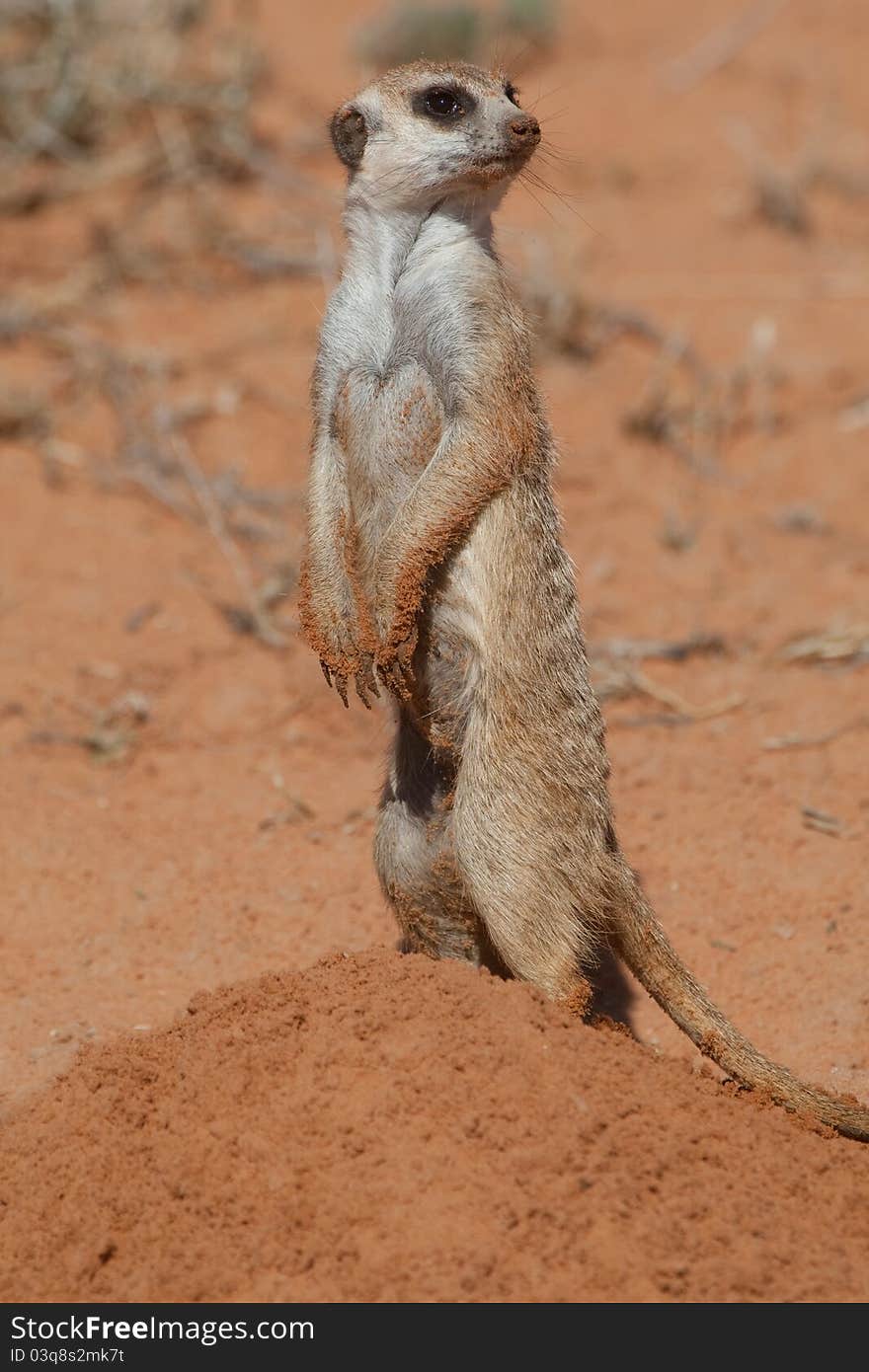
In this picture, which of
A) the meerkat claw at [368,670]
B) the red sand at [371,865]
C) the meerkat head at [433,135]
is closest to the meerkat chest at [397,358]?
the meerkat head at [433,135]

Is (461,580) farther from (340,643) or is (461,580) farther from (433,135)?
(433,135)

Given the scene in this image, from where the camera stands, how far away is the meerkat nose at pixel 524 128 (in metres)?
3.58

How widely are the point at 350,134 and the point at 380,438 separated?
0.88 metres

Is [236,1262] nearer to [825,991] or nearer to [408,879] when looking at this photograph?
[408,879]

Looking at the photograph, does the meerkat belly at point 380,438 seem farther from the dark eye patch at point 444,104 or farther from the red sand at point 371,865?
the red sand at point 371,865

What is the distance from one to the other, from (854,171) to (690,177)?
3.69ft

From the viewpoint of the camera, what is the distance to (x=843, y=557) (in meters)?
6.79

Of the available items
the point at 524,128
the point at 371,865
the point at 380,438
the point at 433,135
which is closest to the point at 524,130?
the point at 524,128

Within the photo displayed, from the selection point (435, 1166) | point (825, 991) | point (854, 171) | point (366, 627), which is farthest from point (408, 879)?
point (854, 171)

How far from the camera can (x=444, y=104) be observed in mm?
3754

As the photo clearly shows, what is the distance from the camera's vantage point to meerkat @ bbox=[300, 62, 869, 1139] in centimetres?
358

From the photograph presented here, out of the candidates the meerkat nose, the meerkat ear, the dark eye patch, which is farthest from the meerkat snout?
the meerkat ear

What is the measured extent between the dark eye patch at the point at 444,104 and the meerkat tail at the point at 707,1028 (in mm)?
2025

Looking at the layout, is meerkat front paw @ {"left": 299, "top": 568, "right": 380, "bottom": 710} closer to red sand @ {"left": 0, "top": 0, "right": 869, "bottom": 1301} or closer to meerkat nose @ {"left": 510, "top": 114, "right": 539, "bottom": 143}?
red sand @ {"left": 0, "top": 0, "right": 869, "bottom": 1301}
